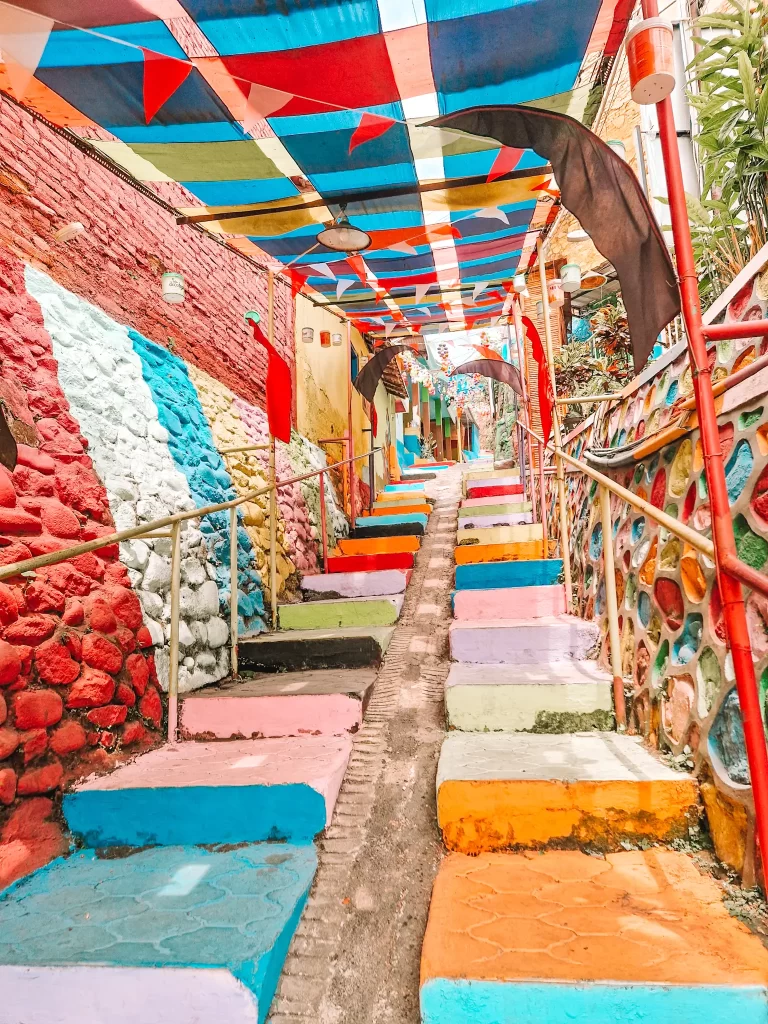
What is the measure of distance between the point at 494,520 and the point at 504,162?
134 inches

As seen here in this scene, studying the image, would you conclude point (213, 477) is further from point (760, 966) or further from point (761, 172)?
point (761, 172)

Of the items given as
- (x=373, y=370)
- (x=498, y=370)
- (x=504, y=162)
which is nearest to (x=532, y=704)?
(x=504, y=162)

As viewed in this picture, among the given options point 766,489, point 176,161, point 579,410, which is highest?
point 176,161

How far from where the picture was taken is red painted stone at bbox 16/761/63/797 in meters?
1.94

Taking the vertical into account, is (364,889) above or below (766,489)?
below

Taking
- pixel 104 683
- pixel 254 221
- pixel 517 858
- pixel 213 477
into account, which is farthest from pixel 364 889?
pixel 254 221

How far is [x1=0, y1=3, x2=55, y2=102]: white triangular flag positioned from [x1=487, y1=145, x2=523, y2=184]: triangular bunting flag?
76.6 inches

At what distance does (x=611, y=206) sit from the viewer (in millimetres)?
1729

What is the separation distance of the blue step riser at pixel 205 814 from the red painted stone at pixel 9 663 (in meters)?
0.48

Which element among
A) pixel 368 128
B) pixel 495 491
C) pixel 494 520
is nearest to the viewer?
pixel 368 128

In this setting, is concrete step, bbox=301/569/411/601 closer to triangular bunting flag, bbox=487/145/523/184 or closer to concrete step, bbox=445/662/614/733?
concrete step, bbox=445/662/614/733

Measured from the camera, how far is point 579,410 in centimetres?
887

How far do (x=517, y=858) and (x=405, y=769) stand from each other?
1.96ft

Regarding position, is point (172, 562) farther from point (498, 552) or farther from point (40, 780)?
point (498, 552)
